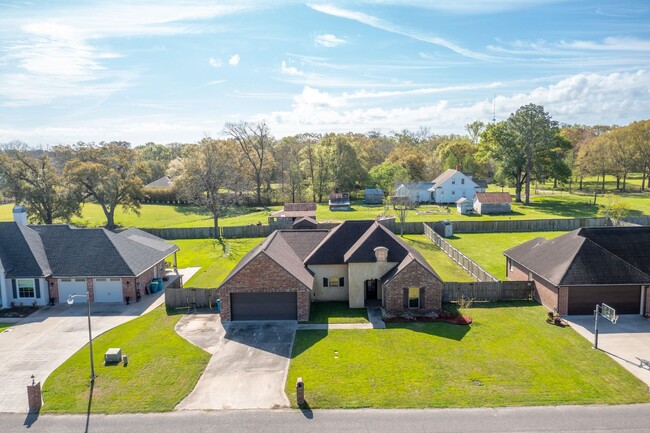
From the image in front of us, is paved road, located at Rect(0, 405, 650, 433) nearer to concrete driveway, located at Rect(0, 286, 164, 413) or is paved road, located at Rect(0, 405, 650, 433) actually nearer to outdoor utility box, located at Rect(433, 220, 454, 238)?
concrete driveway, located at Rect(0, 286, 164, 413)

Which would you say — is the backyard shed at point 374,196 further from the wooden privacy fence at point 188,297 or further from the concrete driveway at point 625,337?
Result: the concrete driveway at point 625,337

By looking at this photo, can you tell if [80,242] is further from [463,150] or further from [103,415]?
[463,150]

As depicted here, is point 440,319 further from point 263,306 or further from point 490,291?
point 263,306

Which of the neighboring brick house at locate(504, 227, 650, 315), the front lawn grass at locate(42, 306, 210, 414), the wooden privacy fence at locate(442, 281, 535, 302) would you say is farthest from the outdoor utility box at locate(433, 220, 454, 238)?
the front lawn grass at locate(42, 306, 210, 414)

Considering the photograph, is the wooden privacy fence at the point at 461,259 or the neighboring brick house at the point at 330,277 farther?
the wooden privacy fence at the point at 461,259

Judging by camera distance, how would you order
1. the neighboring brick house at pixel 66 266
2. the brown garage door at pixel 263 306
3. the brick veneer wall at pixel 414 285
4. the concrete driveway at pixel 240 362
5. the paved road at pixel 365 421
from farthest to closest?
1. the neighboring brick house at pixel 66 266
2. the brick veneer wall at pixel 414 285
3. the brown garage door at pixel 263 306
4. the concrete driveway at pixel 240 362
5. the paved road at pixel 365 421

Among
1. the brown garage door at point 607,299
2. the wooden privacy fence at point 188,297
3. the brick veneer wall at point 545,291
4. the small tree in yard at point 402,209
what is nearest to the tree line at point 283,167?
the small tree in yard at point 402,209

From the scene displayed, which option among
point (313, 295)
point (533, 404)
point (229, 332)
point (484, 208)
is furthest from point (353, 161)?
point (533, 404)
